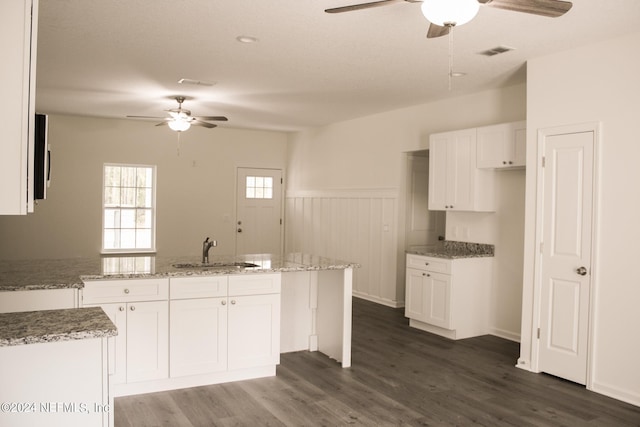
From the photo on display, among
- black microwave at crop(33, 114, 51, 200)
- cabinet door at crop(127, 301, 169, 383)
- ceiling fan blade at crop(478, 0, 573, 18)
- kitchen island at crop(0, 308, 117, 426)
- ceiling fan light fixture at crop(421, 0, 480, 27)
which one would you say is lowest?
→ cabinet door at crop(127, 301, 169, 383)

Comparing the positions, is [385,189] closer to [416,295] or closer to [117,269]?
[416,295]

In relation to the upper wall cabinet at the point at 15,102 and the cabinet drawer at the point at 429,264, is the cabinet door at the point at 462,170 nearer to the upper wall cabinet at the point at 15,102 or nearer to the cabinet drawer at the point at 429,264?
the cabinet drawer at the point at 429,264

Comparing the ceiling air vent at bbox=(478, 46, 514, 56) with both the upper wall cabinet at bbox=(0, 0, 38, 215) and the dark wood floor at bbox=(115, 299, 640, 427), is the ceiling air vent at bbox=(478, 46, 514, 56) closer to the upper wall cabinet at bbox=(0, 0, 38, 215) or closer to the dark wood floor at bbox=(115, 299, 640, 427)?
the dark wood floor at bbox=(115, 299, 640, 427)

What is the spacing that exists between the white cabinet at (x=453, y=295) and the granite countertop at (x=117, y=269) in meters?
1.56

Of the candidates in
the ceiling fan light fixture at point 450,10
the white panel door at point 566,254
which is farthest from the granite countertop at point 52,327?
the white panel door at point 566,254

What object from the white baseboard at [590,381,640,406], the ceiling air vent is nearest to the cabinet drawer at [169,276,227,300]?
the ceiling air vent

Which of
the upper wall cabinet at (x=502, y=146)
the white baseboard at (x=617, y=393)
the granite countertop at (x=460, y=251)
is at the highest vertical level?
the upper wall cabinet at (x=502, y=146)

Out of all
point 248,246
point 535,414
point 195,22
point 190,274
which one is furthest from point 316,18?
point 248,246

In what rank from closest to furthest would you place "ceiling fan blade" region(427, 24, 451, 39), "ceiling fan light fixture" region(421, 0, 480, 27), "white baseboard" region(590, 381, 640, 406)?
"ceiling fan light fixture" region(421, 0, 480, 27)
"ceiling fan blade" region(427, 24, 451, 39)
"white baseboard" region(590, 381, 640, 406)

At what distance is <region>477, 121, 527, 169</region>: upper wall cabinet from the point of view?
5.29m

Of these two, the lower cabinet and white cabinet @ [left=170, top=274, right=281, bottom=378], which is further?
white cabinet @ [left=170, top=274, right=281, bottom=378]

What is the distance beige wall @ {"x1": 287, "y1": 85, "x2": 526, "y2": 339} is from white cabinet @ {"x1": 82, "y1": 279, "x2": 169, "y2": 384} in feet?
11.8

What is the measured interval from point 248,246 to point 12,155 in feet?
25.7

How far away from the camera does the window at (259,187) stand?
32.2 ft
